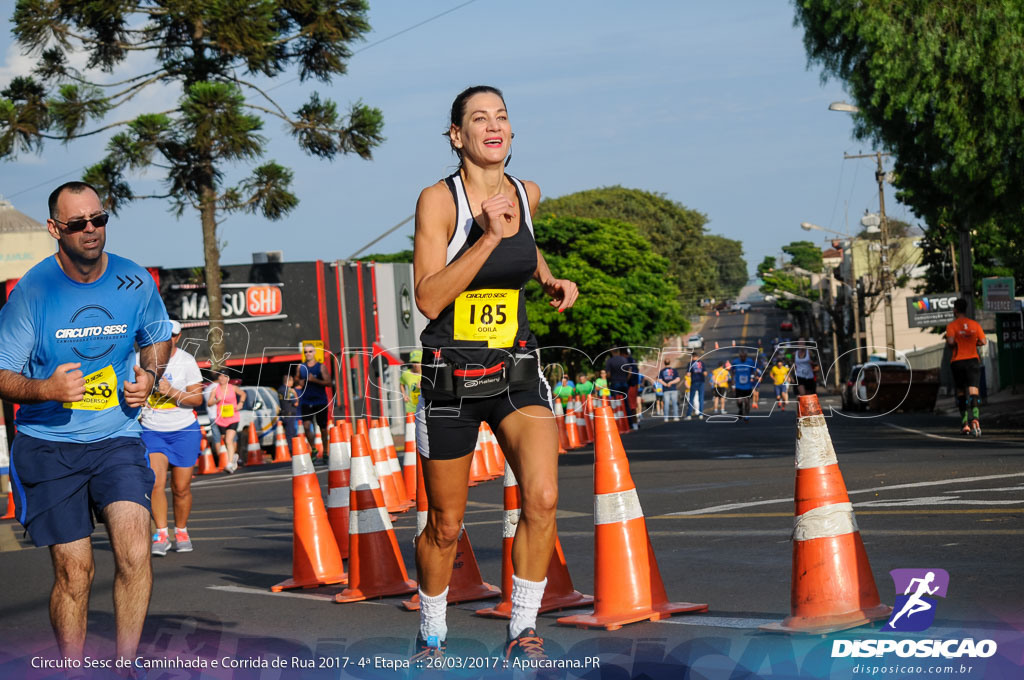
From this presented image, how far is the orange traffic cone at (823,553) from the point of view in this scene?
15.4 feet

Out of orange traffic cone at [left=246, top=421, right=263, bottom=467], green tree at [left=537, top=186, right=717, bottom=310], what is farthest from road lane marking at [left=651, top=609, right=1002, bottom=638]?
green tree at [left=537, top=186, right=717, bottom=310]

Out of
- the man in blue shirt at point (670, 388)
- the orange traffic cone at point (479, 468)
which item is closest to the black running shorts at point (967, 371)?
the orange traffic cone at point (479, 468)

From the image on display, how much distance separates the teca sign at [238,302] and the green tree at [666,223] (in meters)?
47.3

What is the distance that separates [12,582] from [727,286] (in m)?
147

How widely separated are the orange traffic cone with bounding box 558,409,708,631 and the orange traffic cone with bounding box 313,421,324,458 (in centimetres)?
1587

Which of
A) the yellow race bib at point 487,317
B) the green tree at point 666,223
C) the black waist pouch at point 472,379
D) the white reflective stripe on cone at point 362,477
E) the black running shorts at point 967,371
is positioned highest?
the green tree at point 666,223

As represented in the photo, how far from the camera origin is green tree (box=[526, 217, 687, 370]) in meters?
68.3

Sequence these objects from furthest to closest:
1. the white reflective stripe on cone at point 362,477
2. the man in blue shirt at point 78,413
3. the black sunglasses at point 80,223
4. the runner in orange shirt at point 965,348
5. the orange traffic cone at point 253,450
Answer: the orange traffic cone at point 253,450
the runner in orange shirt at point 965,348
the white reflective stripe on cone at point 362,477
the black sunglasses at point 80,223
the man in blue shirt at point 78,413

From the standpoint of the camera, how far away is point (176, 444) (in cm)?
901

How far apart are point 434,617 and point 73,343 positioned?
71.4 inches

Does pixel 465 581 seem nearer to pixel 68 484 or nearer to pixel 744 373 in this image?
pixel 68 484

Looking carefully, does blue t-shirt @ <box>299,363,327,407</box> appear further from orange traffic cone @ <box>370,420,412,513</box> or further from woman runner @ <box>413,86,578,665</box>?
woman runner @ <box>413,86,578,665</box>

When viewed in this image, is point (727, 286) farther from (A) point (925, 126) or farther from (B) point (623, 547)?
(B) point (623, 547)

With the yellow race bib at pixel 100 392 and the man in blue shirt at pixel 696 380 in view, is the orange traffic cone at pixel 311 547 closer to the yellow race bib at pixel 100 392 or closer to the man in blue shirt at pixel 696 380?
the yellow race bib at pixel 100 392
